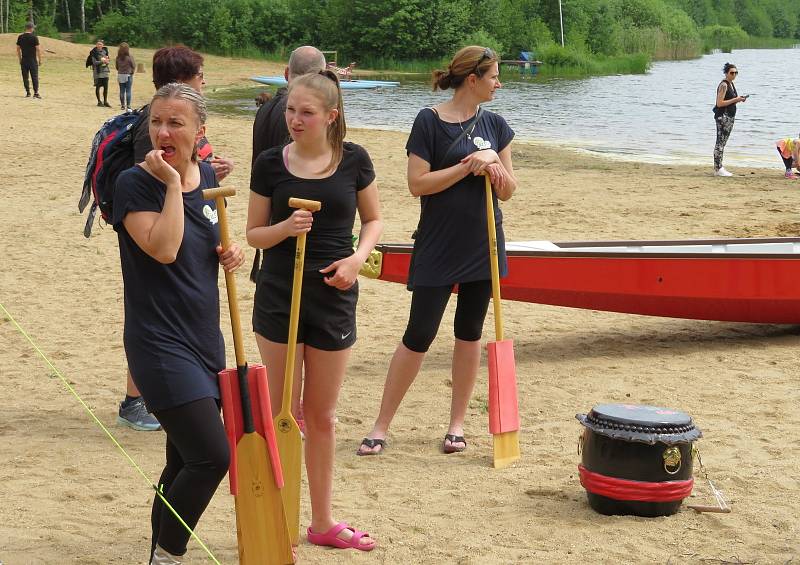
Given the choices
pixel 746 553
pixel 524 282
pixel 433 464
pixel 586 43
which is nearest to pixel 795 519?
pixel 746 553

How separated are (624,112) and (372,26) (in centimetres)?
3567

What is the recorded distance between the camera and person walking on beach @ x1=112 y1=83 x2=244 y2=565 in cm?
337

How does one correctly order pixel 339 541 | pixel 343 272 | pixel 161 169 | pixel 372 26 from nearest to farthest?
pixel 161 169, pixel 343 272, pixel 339 541, pixel 372 26

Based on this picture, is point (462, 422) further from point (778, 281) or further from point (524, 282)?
point (778, 281)

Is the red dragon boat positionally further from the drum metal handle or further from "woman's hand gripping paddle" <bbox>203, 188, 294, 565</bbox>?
"woman's hand gripping paddle" <bbox>203, 188, 294, 565</bbox>

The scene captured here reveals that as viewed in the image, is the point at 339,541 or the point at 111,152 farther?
the point at 111,152

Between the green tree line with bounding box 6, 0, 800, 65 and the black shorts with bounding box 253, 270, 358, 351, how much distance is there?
60830mm

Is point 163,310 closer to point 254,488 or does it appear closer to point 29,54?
point 254,488

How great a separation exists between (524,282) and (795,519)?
289 centimetres

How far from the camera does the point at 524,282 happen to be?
7.14m

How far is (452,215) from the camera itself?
207 inches

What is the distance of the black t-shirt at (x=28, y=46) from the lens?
25.8 m

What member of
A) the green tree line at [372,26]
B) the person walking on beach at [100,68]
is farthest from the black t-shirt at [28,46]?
the green tree line at [372,26]

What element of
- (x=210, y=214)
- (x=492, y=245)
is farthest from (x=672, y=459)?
(x=210, y=214)
